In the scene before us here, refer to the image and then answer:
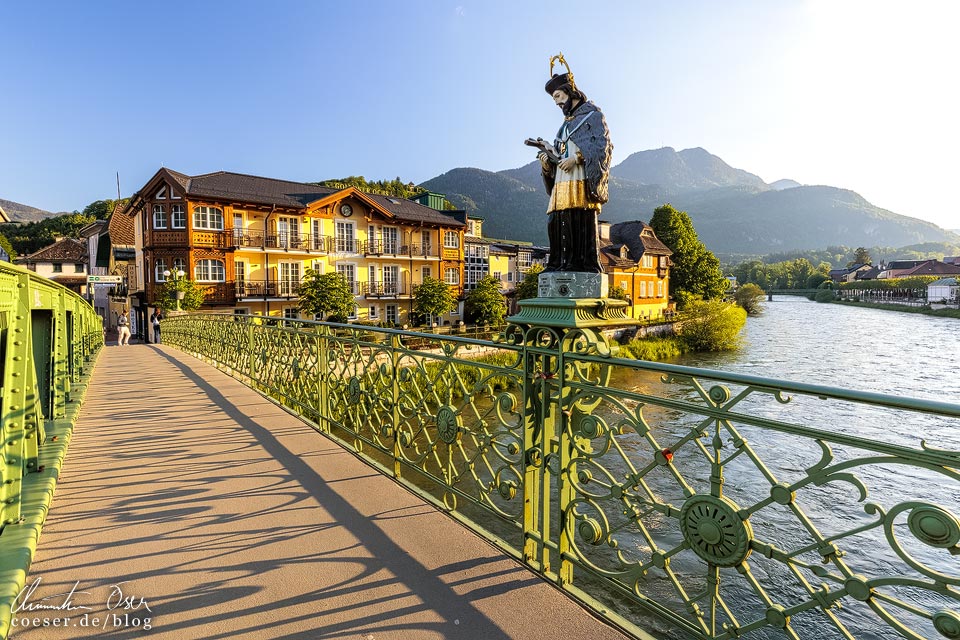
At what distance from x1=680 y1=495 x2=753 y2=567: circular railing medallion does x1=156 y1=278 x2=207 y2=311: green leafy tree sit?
964 inches

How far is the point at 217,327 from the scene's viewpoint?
35.5 feet

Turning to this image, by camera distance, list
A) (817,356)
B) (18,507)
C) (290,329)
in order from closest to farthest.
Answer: (18,507)
(290,329)
(817,356)

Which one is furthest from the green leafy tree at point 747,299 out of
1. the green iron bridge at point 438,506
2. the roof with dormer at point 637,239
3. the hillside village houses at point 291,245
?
the green iron bridge at point 438,506

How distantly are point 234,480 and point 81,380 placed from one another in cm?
534

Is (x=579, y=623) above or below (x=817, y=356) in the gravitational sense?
above

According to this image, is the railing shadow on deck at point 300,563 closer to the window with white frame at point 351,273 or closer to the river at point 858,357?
the river at point 858,357

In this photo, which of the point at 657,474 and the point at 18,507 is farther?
the point at 657,474

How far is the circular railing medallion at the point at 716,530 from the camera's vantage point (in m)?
1.93

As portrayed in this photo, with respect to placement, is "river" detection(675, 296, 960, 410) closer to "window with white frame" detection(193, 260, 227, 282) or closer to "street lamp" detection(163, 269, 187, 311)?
"street lamp" detection(163, 269, 187, 311)

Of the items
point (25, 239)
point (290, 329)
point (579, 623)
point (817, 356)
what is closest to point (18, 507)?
point (579, 623)

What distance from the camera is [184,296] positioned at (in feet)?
73.7

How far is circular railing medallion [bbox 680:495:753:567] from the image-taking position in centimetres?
193

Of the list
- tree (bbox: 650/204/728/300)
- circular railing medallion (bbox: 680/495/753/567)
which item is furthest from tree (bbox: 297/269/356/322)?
tree (bbox: 650/204/728/300)

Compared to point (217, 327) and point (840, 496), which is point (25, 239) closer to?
point (217, 327)
